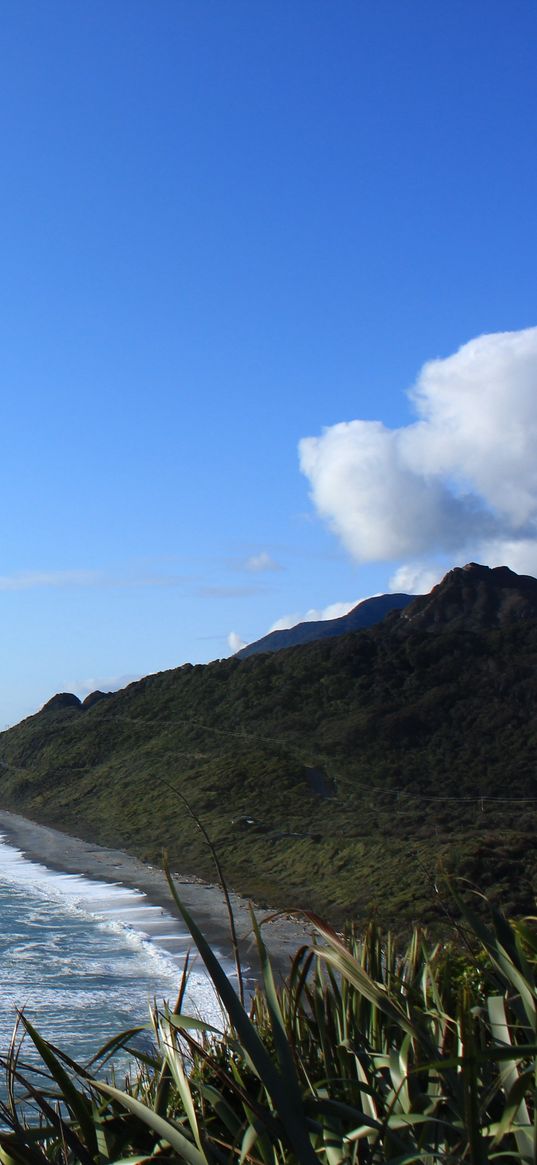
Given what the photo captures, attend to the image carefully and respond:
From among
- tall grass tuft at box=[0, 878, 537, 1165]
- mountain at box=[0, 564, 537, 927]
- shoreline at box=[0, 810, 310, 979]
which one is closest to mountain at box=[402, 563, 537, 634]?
mountain at box=[0, 564, 537, 927]

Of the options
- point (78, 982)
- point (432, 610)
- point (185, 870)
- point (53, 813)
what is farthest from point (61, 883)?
point (432, 610)

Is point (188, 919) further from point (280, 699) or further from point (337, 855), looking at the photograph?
point (280, 699)

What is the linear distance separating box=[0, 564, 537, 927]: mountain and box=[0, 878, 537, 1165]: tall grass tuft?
15.2 meters

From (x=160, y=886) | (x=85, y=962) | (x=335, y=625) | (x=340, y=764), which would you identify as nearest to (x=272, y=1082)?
(x=85, y=962)

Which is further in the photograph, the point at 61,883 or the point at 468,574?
the point at 468,574

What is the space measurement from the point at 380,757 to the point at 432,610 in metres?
19.5

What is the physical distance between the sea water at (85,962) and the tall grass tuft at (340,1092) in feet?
21.7

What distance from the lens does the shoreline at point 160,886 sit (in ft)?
60.4

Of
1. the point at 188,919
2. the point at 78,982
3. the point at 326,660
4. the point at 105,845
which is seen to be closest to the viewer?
the point at 188,919

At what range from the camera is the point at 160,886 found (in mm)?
26828

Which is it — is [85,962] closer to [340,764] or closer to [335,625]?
[340,764]

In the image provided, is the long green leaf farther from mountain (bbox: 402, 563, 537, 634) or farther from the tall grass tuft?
mountain (bbox: 402, 563, 537, 634)

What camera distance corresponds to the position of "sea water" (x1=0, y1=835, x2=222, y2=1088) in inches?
544

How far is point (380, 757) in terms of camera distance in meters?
37.7
